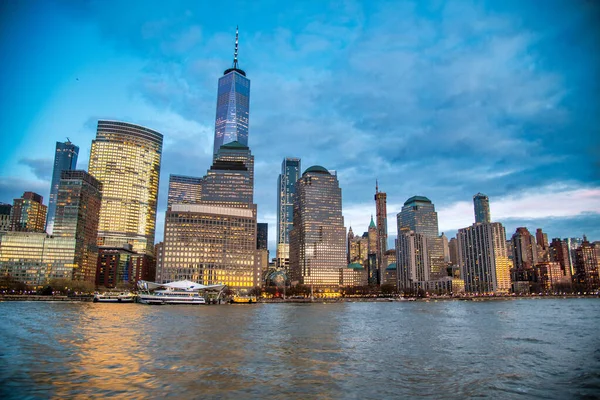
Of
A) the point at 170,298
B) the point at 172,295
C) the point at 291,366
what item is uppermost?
the point at 172,295

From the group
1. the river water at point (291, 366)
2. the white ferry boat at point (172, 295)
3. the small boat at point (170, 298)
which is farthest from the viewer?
the white ferry boat at point (172, 295)

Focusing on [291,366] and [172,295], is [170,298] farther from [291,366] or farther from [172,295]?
[291,366]

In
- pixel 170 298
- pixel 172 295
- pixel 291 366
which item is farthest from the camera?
pixel 172 295

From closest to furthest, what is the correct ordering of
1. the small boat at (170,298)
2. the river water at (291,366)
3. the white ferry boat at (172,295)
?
the river water at (291,366) → the small boat at (170,298) → the white ferry boat at (172,295)

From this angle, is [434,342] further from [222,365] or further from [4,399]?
[4,399]

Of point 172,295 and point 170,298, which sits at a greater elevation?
point 172,295

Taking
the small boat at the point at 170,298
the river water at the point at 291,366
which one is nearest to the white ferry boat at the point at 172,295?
the small boat at the point at 170,298

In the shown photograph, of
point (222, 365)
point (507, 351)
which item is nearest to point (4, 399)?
point (222, 365)

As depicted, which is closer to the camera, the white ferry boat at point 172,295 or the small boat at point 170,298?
the small boat at point 170,298

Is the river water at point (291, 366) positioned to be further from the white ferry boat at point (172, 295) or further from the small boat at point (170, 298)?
the white ferry boat at point (172, 295)

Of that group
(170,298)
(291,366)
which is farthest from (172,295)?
(291,366)

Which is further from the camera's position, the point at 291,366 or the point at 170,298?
the point at 170,298

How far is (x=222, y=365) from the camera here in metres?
38.6

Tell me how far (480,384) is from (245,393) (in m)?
17.9
